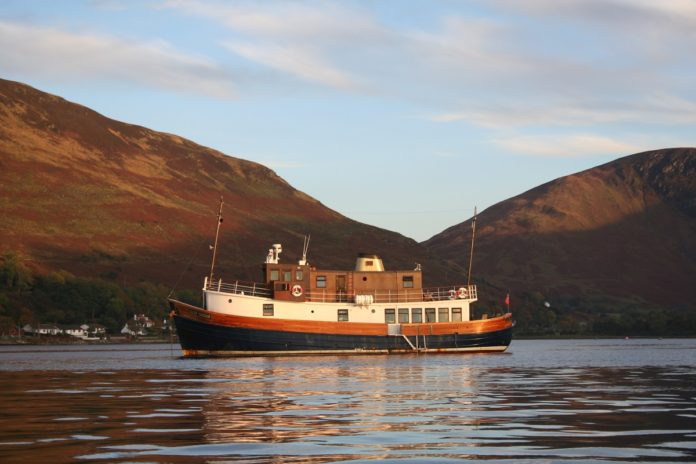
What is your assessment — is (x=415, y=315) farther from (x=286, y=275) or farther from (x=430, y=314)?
(x=286, y=275)

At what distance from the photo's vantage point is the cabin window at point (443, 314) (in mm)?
85375

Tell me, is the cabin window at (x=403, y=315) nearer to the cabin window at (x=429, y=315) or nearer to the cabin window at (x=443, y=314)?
the cabin window at (x=429, y=315)

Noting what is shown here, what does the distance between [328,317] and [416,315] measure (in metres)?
7.27

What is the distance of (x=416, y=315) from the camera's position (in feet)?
277

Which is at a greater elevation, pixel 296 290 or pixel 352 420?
pixel 296 290

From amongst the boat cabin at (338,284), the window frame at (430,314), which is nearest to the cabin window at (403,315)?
the boat cabin at (338,284)

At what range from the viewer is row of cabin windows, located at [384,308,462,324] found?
83625 mm

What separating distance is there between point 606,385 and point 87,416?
792 inches

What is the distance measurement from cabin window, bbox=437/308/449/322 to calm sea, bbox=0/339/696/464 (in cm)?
4059

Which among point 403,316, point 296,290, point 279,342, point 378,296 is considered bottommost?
point 279,342

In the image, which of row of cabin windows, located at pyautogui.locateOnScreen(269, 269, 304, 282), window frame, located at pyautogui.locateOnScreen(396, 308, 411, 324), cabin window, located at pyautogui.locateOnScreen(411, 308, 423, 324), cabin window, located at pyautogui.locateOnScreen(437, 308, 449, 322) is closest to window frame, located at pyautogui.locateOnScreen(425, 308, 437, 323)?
cabin window, located at pyautogui.locateOnScreen(437, 308, 449, 322)

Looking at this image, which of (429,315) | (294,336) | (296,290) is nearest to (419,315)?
(429,315)

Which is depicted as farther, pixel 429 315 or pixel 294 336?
pixel 429 315

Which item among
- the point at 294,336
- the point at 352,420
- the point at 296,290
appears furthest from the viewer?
the point at 296,290
